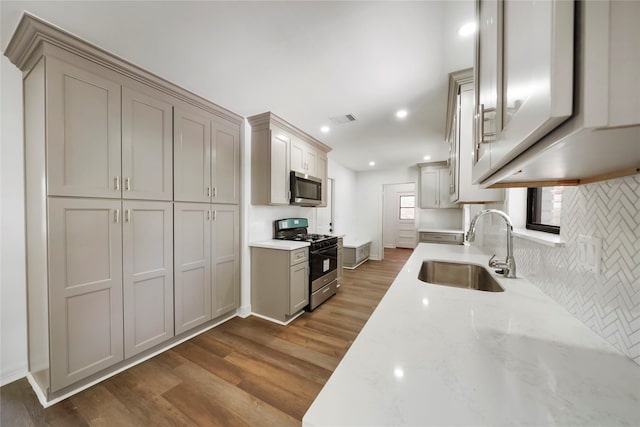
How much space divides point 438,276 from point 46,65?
3.05 m

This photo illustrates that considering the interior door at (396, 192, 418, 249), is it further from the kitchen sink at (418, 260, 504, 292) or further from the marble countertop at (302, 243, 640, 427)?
the marble countertop at (302, 243, 640, 427)

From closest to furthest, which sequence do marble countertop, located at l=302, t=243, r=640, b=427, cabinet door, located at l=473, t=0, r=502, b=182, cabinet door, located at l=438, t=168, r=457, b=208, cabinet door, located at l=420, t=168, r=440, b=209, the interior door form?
marble countertop, located at l=302, t=243, r=640, b=427 → cabinet door, located at l=473, t=0, r=502, b=182 → cabinet door, located at l=438, t=168, r=457, b=208 → cabinet door, located at l=420, t=168, r=440, b=209 → the interior door

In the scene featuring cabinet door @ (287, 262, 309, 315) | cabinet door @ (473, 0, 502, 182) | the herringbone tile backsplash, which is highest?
cabinet door @ (473, 0, 502, 182)

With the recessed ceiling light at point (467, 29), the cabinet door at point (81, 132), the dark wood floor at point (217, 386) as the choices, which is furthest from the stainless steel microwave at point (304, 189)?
the recessed ceiling light at point (467, 29)

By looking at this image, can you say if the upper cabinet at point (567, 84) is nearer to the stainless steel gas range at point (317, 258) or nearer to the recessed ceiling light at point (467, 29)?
the recessed ceiling light at point (467, 29)

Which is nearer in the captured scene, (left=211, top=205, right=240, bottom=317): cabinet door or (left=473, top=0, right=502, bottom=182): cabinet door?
(left=473, top=0, right=502, bottom=182): cabinet door

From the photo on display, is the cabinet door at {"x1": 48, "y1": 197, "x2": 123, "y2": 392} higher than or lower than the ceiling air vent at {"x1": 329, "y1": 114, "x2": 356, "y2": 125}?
lower

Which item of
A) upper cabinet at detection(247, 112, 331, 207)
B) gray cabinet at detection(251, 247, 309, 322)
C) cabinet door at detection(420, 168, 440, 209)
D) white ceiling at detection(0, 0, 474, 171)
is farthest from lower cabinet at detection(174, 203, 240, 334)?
cabinet door at detection(420, 168, 440, 209)

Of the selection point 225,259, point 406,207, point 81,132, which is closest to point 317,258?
point 225,259

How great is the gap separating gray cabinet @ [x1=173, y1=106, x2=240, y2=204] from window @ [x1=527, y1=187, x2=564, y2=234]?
2728mm

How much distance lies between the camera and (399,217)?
325 inches

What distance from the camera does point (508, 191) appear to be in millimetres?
1635

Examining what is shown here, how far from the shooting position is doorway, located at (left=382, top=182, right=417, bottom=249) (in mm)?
8047

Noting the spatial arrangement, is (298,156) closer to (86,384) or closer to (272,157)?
(272,157)
